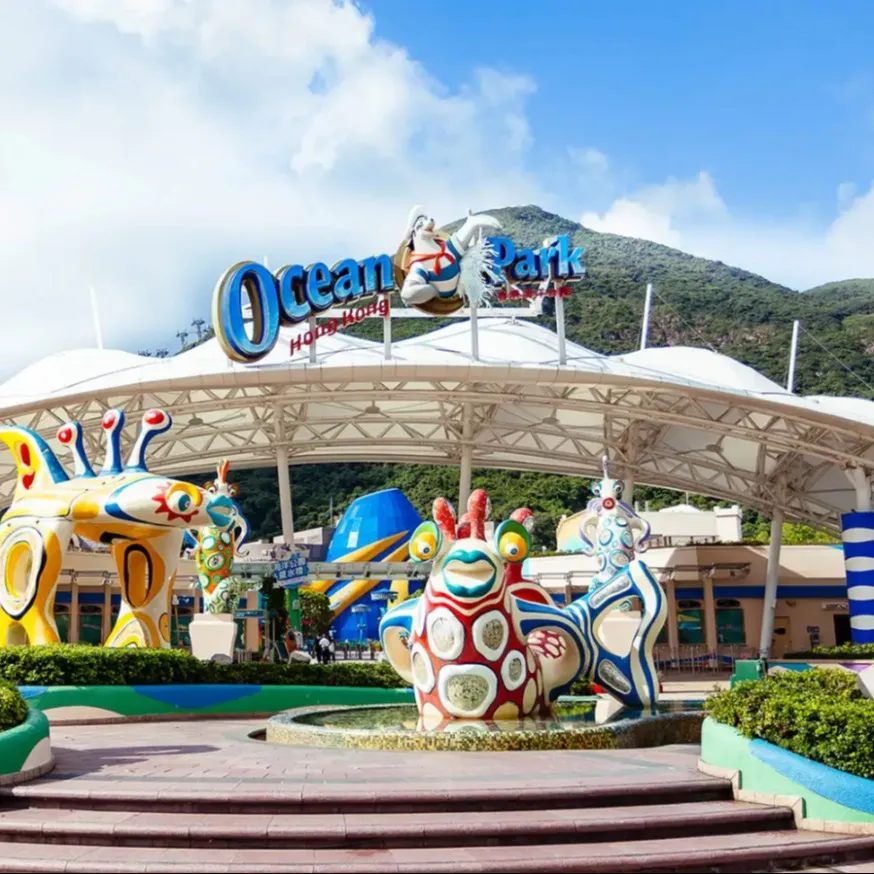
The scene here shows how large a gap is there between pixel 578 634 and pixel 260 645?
2621cm

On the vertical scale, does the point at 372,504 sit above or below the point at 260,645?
above

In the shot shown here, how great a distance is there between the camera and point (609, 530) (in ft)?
78.8

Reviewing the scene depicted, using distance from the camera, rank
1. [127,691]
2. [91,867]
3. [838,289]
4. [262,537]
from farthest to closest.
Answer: [838,289], [262,537], [127,691], [91,867]

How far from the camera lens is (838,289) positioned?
102m

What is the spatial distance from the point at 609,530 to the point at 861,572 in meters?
12.4

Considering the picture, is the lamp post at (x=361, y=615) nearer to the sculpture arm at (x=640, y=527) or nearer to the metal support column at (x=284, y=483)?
the metal support column at (x=284, y=483)

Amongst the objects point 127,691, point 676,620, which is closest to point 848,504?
point 676,620

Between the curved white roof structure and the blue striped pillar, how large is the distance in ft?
6.19

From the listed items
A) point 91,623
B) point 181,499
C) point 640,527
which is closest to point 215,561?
point 181,499

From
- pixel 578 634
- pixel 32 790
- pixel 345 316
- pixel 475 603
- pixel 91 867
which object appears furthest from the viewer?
pixel 345 316

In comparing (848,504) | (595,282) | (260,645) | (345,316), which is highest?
(595,282)

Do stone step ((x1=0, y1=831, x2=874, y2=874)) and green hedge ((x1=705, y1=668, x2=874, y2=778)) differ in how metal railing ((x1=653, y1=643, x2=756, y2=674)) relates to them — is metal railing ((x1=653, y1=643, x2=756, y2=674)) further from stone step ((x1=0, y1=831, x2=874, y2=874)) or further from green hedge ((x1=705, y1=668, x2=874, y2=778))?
stone step ((x1=0, y1=831, x2=874, y2=874))

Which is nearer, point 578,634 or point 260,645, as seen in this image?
point 578,634

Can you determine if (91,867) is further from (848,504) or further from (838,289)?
(838,289)
